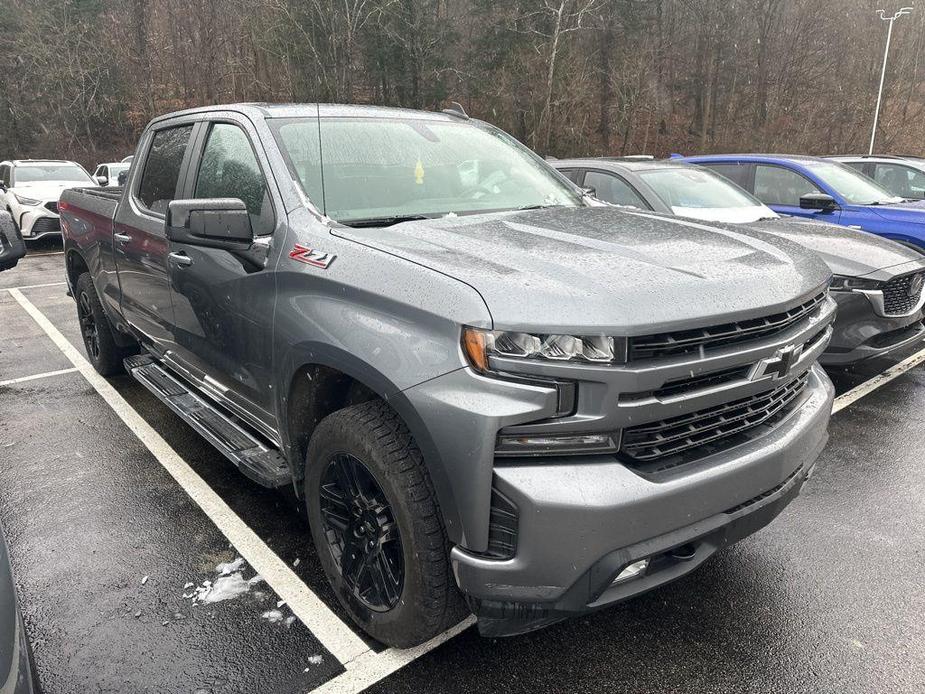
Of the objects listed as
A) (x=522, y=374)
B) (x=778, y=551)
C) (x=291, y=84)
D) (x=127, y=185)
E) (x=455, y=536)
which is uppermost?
(x=291, y=84)

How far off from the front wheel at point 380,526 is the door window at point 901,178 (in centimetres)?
1016

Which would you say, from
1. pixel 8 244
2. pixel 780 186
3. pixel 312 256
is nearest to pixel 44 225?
pixel 8 244

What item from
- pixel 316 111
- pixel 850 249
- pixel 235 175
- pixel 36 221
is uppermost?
pixel 316 111

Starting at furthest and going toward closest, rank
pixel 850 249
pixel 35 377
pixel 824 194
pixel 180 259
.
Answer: pixel 824 194, pixel 35 377, pixel 850 249, pixel 180 259

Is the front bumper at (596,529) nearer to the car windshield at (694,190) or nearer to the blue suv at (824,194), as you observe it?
the car windshield at (694,190)

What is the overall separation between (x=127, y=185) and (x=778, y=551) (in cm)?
440

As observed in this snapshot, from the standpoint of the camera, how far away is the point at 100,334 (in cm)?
527

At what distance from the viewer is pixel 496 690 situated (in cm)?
220

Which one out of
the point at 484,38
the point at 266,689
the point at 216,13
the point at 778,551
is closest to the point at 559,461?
the point at 266,689

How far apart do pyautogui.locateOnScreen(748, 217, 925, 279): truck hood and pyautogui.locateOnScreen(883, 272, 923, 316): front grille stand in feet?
0.29

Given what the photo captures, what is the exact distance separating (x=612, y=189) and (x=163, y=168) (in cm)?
389

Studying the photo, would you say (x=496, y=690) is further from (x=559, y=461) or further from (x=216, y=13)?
(x=216, y=13)

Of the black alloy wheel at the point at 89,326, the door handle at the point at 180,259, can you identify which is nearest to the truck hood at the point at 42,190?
the black alloy wheel at the point at 89,326

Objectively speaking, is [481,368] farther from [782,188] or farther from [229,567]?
[782,188]
